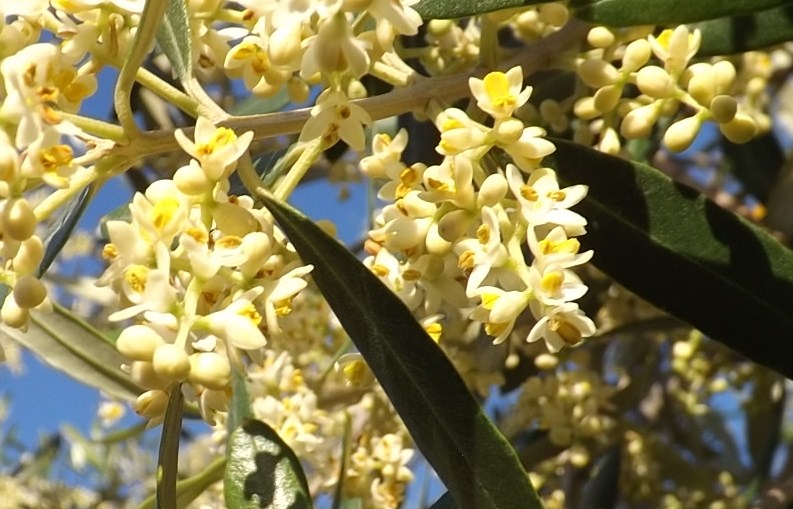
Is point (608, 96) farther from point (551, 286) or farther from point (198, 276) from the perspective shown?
point (198, 276)

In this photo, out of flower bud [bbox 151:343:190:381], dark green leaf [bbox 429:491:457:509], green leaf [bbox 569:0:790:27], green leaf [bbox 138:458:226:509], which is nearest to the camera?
flower bud [bbox 151:343:190:381]

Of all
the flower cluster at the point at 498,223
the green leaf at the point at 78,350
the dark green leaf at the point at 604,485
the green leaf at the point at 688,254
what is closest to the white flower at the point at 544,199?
the flower cluster at the point at 498,223

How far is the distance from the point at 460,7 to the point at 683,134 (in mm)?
241

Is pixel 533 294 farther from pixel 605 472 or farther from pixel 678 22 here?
pixel 605 472

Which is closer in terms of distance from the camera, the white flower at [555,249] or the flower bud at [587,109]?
the white flower at [555,249]

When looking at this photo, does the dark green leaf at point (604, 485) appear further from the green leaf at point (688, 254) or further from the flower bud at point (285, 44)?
the flower bud at point (285, 44)

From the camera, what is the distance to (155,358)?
710mm

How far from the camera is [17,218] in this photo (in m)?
0.72

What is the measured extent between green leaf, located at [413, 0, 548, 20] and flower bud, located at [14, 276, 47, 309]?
412 mm

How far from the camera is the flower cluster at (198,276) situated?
2.37 ft

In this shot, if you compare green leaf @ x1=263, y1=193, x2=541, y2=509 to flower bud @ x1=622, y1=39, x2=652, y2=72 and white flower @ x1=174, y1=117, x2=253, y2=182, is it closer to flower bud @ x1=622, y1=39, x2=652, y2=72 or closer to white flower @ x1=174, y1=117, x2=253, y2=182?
white flower @ x1=174, y1=117, x2=253, y2=182

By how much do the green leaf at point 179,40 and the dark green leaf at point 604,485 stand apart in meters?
1.22

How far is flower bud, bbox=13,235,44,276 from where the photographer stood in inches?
29.7

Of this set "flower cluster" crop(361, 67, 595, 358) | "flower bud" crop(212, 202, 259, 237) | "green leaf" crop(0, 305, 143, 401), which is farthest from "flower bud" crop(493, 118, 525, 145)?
"green leaf" crop(0, 305, 143, 401)
